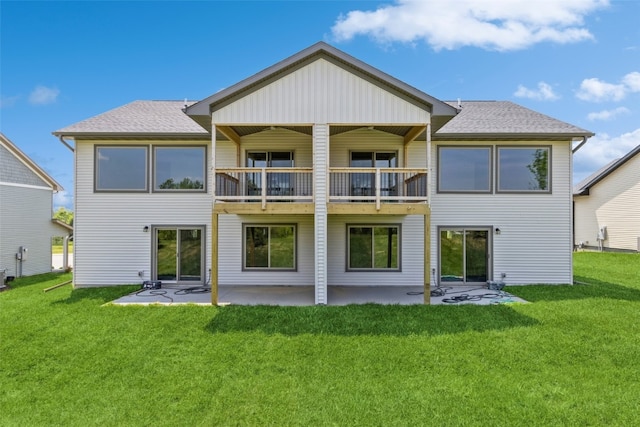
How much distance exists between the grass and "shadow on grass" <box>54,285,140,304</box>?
0.67 m

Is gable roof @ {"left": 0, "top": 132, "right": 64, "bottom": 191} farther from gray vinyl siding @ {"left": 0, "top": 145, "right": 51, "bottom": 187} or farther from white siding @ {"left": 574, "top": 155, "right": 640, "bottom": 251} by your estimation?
white siding @ {"left": 574, "top": 155, "right": 640, "bottom": 251}

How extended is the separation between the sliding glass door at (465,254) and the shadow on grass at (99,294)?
995cm

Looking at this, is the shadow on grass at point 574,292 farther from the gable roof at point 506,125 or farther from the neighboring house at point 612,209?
the neighboring house at point 612,209

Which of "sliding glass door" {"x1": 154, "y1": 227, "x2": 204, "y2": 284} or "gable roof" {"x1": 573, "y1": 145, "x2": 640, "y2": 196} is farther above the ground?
"gable roof" {"x1": 573, "y1": 145, "x2": 640, "y2": 196}

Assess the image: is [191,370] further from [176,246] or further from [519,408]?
[176,246]

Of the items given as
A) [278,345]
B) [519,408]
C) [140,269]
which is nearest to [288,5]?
[140,269]

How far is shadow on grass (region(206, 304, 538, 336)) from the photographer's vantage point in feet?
21.0

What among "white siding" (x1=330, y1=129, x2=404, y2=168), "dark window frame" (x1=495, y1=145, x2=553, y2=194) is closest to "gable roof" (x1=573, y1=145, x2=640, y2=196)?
"dark window frame" (x1=495, y1=145, x2=553, y2=194)

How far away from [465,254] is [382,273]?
284 centimetres

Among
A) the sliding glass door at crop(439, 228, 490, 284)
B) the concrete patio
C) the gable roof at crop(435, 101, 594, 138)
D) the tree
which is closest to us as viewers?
the concrete patio

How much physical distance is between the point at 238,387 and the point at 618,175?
22868mm

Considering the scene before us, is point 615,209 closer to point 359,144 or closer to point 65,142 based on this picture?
point 359,144

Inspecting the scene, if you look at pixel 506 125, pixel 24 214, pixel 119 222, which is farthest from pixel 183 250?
pixel 506 125

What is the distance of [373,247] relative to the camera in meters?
10.4
